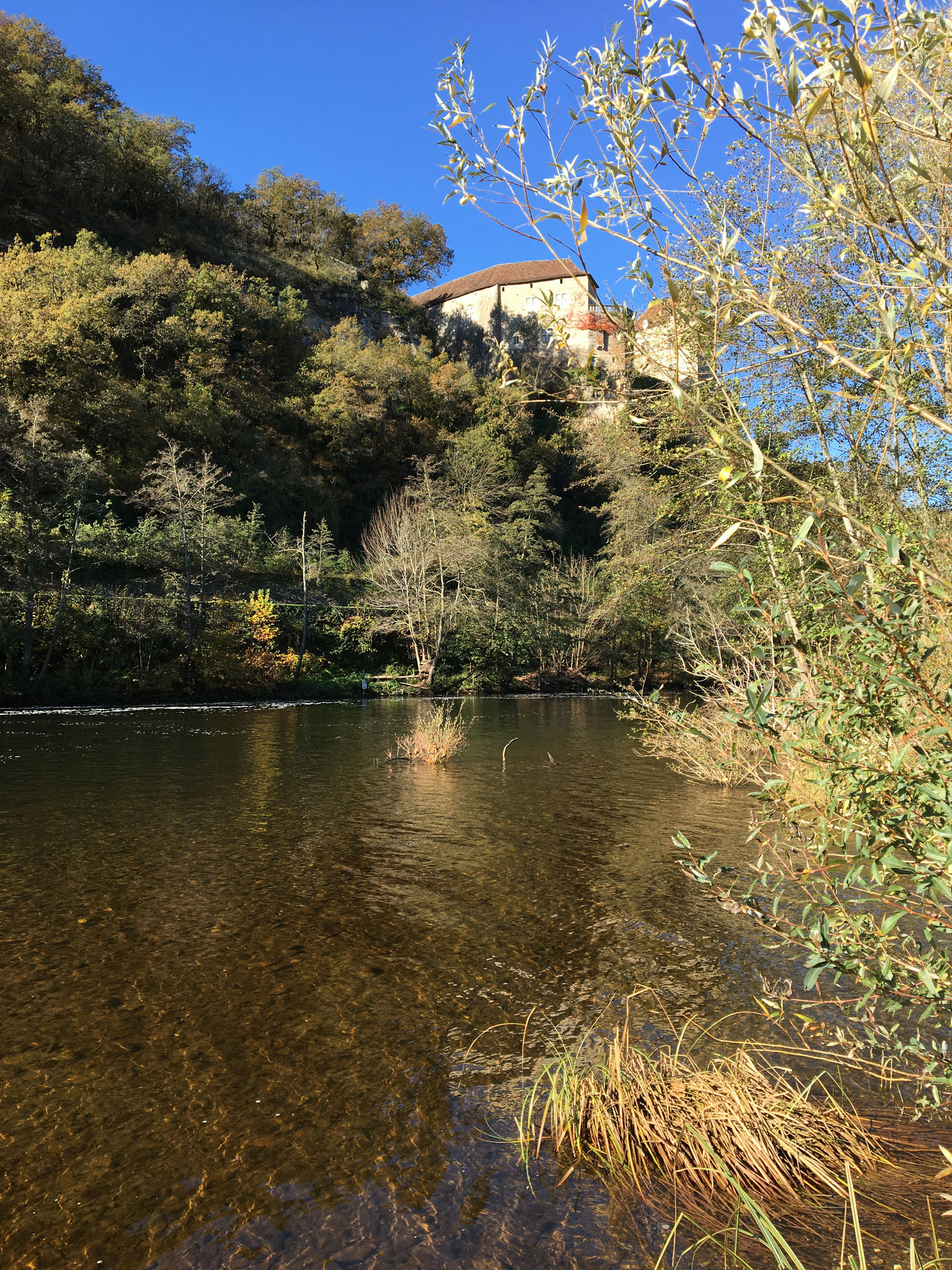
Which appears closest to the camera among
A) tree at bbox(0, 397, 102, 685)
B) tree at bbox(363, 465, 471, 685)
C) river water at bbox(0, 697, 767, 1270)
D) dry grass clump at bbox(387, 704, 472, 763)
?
river water at bbox(0, 697, 767, 1270)

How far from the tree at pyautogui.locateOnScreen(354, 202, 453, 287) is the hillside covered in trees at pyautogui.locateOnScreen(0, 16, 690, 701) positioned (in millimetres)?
3901

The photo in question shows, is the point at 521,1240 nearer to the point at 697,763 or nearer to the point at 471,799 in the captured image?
the point at 471,799

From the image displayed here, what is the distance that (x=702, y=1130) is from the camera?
3084 mm

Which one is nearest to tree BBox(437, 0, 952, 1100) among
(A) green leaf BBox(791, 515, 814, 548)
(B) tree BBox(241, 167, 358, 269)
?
(A) green leaf BBox(791, 515, 814, 548)

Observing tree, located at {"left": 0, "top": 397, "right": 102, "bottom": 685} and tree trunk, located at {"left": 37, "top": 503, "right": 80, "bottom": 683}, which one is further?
tree trunk, located at {"left": 37, "top": 503, "right": 80, "bottom": 683}

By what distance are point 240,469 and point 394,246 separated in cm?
3411

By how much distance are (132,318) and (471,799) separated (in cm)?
3693

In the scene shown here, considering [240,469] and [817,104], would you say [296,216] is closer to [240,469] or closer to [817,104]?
[240,469]

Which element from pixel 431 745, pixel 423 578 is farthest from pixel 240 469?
pixel 431 745

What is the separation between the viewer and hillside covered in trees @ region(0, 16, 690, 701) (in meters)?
25.2

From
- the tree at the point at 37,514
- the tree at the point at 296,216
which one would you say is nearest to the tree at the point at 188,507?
the tree at the point at 37,514

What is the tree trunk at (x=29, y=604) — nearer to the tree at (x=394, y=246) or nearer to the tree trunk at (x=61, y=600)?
the tree trunk at (x=61, y=600)

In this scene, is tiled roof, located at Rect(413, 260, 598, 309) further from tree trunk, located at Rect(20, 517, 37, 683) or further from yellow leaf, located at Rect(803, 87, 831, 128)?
yellow leaf, located at Rect(803, 87, 831, 128)

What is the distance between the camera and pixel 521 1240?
8.99 ft
